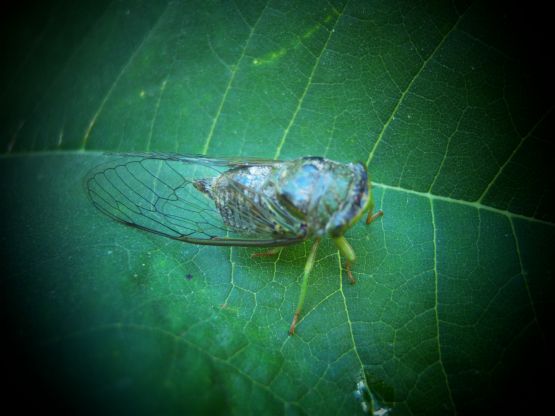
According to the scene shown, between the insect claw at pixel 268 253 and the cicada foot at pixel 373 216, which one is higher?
the cicada foot at pixel 373 216

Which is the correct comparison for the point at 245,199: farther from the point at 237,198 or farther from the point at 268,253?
the point at 268,253

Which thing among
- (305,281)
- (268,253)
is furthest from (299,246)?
(305,281)

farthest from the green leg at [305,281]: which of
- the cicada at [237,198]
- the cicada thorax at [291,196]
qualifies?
the cicada thorax at [291,196]

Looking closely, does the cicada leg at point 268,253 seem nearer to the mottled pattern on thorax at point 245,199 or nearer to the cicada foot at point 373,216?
the mottled pattern on thorax at point 245,199

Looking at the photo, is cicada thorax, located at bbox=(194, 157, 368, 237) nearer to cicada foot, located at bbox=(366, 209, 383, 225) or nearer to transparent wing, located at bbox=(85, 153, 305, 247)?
transparent wing, located at bbox=(85, 153, 305, 247)

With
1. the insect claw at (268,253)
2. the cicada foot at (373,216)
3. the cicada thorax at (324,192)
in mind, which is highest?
the cicada thorax at (324,192)

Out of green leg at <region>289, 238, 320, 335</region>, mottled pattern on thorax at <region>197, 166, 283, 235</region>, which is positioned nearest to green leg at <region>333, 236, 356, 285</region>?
green leg at <region>289, 238, 320, 335</region>

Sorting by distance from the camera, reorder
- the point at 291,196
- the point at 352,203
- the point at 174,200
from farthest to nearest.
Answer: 1. the point at 174,200
2. the point at 291,196
3. the point at 352,203

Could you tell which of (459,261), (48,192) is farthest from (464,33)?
(48,192)
